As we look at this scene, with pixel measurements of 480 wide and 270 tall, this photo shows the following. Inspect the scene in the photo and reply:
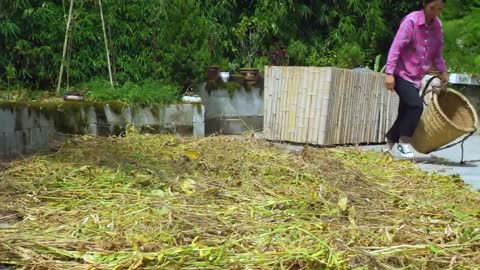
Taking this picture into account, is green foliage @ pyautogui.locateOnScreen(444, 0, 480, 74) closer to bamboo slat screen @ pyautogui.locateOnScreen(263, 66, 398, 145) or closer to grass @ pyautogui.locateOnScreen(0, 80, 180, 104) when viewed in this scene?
bamboo slat screen @ pyautogui.locateOnScreen(263, 66, 398, 145)

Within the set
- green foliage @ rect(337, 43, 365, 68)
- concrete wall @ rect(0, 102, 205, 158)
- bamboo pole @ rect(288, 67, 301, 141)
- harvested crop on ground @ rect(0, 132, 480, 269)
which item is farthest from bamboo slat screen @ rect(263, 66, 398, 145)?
harvested crop on ground @ rect(0, 132, 480, 269)

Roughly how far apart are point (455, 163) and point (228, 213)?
319 centimetres

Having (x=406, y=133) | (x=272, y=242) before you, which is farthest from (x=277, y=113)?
(x=272, y=242)

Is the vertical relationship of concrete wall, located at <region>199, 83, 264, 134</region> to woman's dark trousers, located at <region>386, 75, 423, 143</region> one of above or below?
below

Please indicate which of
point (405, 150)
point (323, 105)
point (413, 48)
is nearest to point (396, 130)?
point (405, 150)

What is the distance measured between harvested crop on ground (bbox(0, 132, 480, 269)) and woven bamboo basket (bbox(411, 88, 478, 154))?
0.75m

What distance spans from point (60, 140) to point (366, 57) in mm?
5368

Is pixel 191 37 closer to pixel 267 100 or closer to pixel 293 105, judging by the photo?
pixel 267 100

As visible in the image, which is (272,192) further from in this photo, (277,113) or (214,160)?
(277,113)

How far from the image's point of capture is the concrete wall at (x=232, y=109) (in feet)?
26.0

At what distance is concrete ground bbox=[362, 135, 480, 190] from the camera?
508cm

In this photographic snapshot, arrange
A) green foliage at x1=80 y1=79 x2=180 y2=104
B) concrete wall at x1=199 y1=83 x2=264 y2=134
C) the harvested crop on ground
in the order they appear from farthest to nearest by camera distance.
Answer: concrete wall at x1=199 y1=83 x2=264 y2=134, green foliage at x1=80 y1=79 x2=180 y2=104, the harvested crop on ground

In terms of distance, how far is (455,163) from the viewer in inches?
229

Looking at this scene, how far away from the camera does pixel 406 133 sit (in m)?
5.67
